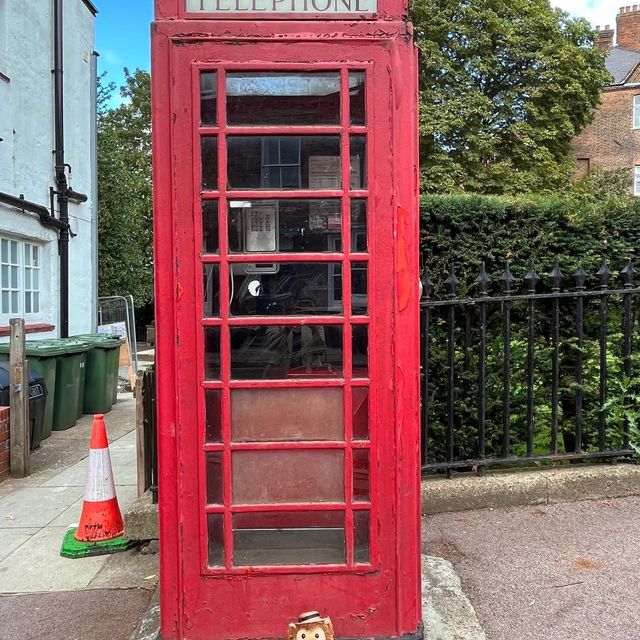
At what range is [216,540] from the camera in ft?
7.60

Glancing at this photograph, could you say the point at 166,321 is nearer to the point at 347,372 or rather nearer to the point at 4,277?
the point at 347,372

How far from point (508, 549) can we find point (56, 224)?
8.17 metres

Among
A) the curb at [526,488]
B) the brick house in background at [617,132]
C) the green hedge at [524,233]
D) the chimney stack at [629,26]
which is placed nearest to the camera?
the curb at [526,488]

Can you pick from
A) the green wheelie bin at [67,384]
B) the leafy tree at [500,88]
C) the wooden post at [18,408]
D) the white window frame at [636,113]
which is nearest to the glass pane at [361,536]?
the wooden post at [18,408]

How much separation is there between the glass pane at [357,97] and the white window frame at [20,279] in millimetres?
7317

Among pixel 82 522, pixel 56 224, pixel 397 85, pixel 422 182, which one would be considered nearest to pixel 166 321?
pixel 397 85

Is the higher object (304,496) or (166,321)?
(166,321)

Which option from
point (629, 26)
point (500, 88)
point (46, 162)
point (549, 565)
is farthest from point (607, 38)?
point (549, 565)

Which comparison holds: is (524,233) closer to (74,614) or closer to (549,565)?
(549,565)

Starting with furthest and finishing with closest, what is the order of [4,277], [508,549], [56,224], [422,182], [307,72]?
[422,182] → [56,224] → [4,277] → [508,549] → [307,72]

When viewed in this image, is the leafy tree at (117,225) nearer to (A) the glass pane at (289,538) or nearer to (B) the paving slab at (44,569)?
(B) the paving slab at (44,569)

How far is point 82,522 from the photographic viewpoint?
3.72 metres

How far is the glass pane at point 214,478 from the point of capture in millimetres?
2291

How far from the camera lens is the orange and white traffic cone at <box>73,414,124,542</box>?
3.67 m
